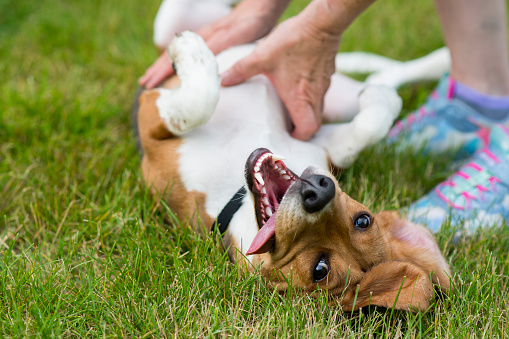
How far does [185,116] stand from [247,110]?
1.37ft

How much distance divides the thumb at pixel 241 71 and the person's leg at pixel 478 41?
54.8 inches

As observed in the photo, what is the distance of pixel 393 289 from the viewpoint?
228cm

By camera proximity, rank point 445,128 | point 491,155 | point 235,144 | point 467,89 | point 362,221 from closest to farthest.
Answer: point 362,221 → point 235,144 → point 491,155 → point 467,89 → point 445,128

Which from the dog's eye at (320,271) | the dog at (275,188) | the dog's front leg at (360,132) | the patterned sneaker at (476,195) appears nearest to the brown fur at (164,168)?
the dog at (275,188)

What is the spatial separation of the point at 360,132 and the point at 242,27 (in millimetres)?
1068

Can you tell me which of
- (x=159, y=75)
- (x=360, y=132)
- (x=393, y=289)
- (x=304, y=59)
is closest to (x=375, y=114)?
(x=360, y=132)

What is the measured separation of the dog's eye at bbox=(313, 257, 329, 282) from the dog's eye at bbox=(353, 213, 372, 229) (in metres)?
0.25

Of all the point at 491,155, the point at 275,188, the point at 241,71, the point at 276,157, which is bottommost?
the point at 491,155

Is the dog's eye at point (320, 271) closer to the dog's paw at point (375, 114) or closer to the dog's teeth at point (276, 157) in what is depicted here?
the dog's teeth at point (276, 157)

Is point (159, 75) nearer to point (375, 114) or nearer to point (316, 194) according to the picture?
point (375, 114)

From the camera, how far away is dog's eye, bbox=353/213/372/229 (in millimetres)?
2463

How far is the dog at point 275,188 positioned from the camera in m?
2.30

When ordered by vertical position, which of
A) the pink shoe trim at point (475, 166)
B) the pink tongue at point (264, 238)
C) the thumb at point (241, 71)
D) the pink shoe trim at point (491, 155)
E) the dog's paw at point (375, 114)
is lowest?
the pink shoe trim at point (475, 166)

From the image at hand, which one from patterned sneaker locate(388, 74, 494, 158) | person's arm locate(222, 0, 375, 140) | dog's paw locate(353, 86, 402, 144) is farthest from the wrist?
patterned sneaker locate(388, 74, 494, 158)
